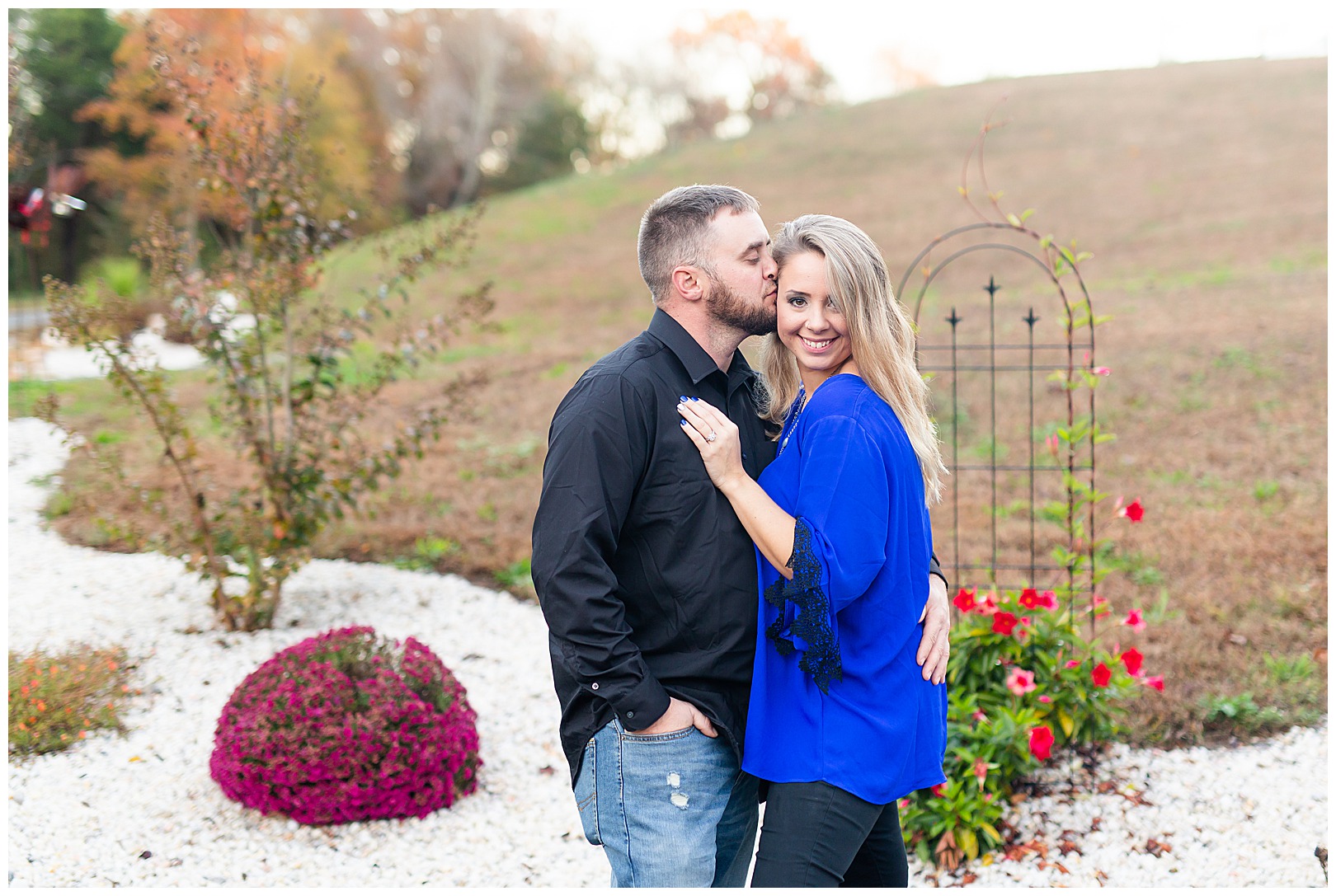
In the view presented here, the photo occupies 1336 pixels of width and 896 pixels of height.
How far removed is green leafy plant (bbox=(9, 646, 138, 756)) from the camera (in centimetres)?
401

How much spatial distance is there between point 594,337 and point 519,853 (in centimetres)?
1067

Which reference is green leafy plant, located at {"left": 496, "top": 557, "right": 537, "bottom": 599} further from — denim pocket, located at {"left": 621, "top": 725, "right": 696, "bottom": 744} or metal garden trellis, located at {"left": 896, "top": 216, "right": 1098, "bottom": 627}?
denim pocket, located at {"left": 621, "top": 725, "right": 696, "bottom": 744}

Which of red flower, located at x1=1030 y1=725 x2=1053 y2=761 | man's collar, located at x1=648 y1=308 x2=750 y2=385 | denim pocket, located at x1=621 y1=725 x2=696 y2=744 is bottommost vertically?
red flower, located at x1=1030 y1=725 x2=1053 y2=761

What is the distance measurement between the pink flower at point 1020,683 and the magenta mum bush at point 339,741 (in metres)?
2.13

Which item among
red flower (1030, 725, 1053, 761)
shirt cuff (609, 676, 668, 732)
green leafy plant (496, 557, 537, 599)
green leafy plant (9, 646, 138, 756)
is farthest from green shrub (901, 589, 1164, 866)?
green leafy plant (9, 646, 138, 756)

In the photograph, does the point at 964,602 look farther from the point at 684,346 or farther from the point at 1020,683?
the point at 684,346

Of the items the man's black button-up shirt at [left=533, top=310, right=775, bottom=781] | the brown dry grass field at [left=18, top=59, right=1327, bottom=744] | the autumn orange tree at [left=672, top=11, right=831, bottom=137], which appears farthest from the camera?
the autumn orange tree at [left=672, top=11, right=831, bottom=137]

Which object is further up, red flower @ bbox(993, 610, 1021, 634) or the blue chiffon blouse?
the blue chiffon blouse

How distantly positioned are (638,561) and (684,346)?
505 millimetres

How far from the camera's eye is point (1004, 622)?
3.52 metres

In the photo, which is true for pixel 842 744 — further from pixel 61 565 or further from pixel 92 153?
pixel 92 153

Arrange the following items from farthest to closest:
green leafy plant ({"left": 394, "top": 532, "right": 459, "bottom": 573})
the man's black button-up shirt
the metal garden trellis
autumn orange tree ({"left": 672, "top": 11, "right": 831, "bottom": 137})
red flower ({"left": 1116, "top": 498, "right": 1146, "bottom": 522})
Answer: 1. autumn orange tree ({"left": 672, "top": 11, "right": 831, "bottom": 137})
2. green leafy plant ({"left": 394, "top": 532, "right": 459, "bottom": 573})
3. the metal garden trellis
4. red flower ({"left": 1116, "top": 498, "right": 1146, "bottom": 522})
5. the man's black button-up shirt

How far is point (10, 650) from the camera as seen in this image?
4793 millimetres

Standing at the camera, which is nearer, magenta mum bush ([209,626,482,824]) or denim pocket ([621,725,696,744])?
denim pocket ([621,725,696,744])
